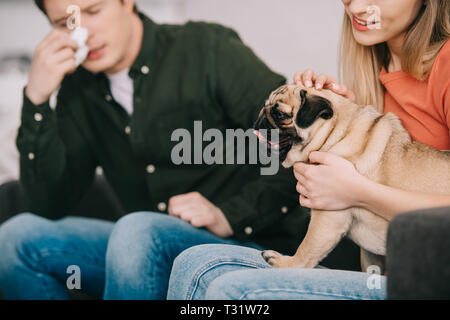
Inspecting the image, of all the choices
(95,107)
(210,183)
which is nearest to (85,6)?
(95,107)

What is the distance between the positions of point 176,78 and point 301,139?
1.28 ft

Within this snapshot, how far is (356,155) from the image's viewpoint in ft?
2.25

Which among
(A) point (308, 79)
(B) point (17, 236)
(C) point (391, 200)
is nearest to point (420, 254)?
(C) point (391, 200)

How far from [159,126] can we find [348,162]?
46cm

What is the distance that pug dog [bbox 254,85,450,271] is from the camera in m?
0.67

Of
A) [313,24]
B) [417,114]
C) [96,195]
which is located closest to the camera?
[417,114]

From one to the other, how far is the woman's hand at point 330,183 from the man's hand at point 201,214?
0.72 ft

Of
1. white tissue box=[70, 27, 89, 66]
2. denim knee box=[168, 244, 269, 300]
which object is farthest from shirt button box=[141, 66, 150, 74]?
denim knee box=[168, 244, 269, 300]

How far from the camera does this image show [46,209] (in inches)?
40.6

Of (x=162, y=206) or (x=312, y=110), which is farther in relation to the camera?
(x=162, y=206)

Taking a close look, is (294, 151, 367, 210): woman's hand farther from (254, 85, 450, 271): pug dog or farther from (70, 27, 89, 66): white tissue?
(70, 27, 89, 66): white tissue

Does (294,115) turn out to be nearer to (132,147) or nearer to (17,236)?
(132,147)

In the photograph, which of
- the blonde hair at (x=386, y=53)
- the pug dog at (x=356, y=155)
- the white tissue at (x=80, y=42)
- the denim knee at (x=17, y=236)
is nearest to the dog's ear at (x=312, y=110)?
the pug dog at (x=356, y=155)
